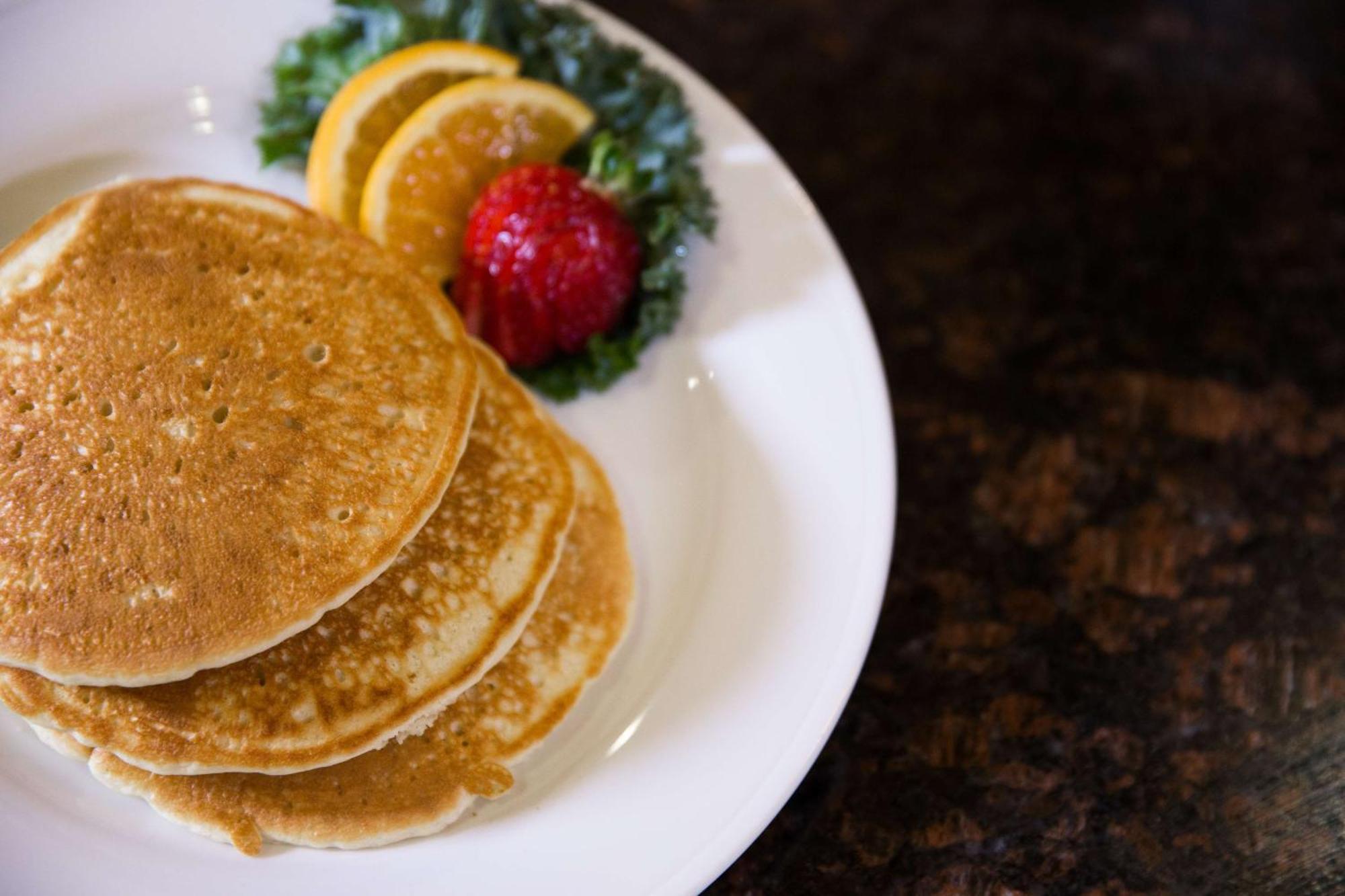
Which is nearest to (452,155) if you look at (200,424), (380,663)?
(200,424)

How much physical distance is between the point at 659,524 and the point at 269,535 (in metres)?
0.67

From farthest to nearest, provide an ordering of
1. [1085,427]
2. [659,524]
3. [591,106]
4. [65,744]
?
[1085,427] < [591,106] < [659,524] < [65,744]

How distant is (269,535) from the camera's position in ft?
4.85

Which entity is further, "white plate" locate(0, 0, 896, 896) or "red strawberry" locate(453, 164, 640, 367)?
"red strawberry" locate(453, 164, 640, 367)

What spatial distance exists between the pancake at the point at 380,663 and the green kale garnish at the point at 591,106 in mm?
349

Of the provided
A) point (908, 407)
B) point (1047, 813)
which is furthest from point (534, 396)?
point (1047, 813)

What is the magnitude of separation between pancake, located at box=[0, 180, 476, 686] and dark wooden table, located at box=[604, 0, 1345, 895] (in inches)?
33.1

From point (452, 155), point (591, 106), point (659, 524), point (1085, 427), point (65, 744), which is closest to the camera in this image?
point (65, 744)

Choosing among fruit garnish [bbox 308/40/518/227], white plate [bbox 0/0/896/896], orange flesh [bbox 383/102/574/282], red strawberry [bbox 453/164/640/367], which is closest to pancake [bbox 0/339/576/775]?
white plate [bbox 0/0/896/896]

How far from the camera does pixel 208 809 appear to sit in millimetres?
1452

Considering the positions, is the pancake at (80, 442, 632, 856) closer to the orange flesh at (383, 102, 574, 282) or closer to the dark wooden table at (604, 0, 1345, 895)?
the dark wooden table at (604, 0, 1345, 895)

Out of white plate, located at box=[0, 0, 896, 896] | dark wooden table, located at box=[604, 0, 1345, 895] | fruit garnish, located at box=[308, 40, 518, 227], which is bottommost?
dark wooden table, located at box=[604, 0, 1345, 895]

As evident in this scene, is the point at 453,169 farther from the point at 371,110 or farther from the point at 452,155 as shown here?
the point at 371,110

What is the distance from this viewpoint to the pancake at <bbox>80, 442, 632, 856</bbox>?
57.2 inches
